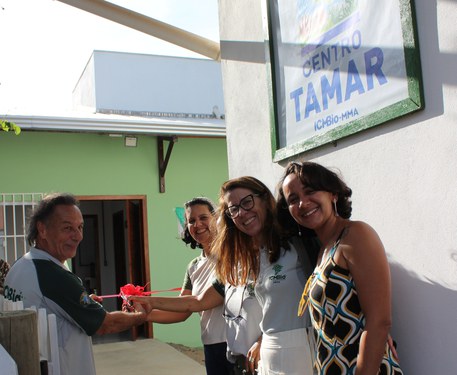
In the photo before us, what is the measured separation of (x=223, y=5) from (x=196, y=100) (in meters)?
7.18

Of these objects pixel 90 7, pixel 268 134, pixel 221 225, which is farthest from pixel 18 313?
pixel 90 7

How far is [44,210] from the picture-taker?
2.74 metres

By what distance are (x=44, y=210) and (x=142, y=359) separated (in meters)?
4.70

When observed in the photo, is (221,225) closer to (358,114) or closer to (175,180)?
(358,114)

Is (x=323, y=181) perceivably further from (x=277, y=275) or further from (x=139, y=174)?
(x=139, y=174)

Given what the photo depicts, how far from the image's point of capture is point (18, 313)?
1460 millimetres

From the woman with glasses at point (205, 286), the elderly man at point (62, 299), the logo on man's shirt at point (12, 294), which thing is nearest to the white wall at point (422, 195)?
the woman with glasses at point (205, 286)

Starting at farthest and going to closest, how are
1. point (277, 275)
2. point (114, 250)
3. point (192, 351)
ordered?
point (114, 250) → point (192, 351) → point (277, 275)

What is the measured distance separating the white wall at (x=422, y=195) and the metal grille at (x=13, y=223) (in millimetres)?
5792

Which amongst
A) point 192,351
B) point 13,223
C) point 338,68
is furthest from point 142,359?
point 338,68

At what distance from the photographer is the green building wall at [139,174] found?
7.53 m

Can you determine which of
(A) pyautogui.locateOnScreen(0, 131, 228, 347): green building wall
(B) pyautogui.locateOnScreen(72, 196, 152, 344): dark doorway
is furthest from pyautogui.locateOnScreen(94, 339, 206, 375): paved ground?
(A) pyautogui.locateOnScreen(0, 131, 228, 347): green building wall

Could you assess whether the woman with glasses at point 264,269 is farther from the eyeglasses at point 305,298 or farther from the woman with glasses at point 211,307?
the eyeglasses at point 305,298

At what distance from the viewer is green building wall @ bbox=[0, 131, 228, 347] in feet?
24.7
